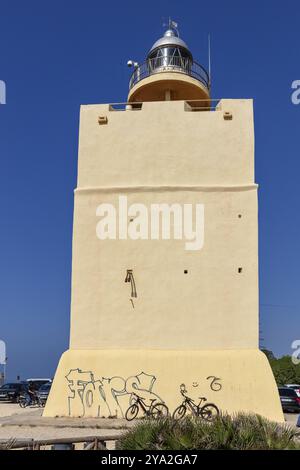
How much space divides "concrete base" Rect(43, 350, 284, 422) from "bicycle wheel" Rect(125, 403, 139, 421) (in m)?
0.14

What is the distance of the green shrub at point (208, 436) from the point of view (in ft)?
25.7

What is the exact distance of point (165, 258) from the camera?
59.6 ft

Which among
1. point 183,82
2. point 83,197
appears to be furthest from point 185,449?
point 183,82

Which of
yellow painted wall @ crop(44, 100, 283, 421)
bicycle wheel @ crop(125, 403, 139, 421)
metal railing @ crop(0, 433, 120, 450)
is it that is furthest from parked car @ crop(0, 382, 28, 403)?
metal railing @ crop(0, 433, 120, 450)

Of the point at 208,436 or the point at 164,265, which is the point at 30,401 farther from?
the point at 208,436

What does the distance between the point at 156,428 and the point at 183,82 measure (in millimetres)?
15635

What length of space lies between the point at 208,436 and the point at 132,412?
930 centimetres

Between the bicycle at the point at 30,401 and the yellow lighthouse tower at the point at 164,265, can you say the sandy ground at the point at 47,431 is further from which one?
the bicycle at the point at 30,401

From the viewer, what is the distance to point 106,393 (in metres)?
17.1

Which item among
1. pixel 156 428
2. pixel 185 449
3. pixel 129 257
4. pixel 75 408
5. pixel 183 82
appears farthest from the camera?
pixel 183 82

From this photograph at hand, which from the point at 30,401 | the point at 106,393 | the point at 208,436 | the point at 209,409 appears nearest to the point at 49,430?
the point at 106,393

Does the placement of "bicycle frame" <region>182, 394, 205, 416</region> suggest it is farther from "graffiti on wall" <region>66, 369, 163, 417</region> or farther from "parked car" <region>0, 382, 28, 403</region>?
"parked car" <region>0, 382, 28, 403</region>

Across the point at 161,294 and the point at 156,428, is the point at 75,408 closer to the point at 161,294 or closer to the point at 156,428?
the point at 161,294

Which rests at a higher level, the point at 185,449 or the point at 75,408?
the point at 185,449
